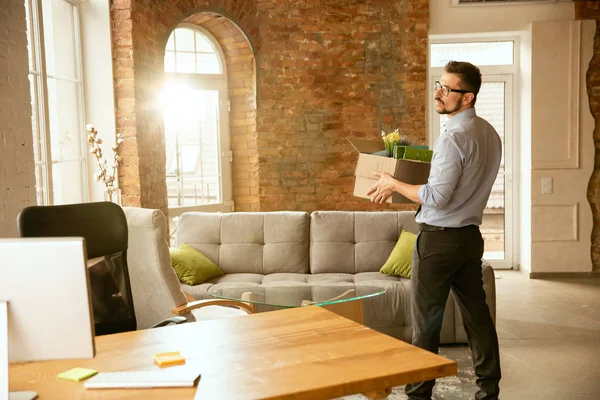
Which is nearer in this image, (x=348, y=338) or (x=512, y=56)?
(x=348, y=338)

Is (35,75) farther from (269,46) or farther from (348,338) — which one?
(348,338)

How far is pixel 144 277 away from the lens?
3.76 m

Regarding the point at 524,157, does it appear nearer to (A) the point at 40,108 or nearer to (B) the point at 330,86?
(B) the point at 330,86

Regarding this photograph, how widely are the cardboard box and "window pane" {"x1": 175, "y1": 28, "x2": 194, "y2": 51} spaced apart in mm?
3827

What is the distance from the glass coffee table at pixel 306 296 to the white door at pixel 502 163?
404 cm

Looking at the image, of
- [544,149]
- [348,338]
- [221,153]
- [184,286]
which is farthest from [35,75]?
[544,149]

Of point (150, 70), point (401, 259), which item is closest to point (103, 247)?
point (401, 259)

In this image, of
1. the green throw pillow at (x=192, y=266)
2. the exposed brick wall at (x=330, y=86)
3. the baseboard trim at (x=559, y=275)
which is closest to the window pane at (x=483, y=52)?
the exposed brick wall at (x=330, y=86)

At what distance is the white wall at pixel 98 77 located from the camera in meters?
5.81

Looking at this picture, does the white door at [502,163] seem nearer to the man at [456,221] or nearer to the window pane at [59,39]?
the window pane at [59,39]

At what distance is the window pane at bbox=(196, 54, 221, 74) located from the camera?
723 cm

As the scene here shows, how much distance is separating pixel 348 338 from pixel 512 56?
6.04 meters

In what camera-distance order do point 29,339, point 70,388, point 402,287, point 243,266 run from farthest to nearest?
1. point 243,266
2. point 402,287
3. point 70,388
4. point 29,339

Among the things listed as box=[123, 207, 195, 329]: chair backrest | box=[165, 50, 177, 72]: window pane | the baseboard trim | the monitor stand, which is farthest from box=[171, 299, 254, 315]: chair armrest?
the baseboard trim
